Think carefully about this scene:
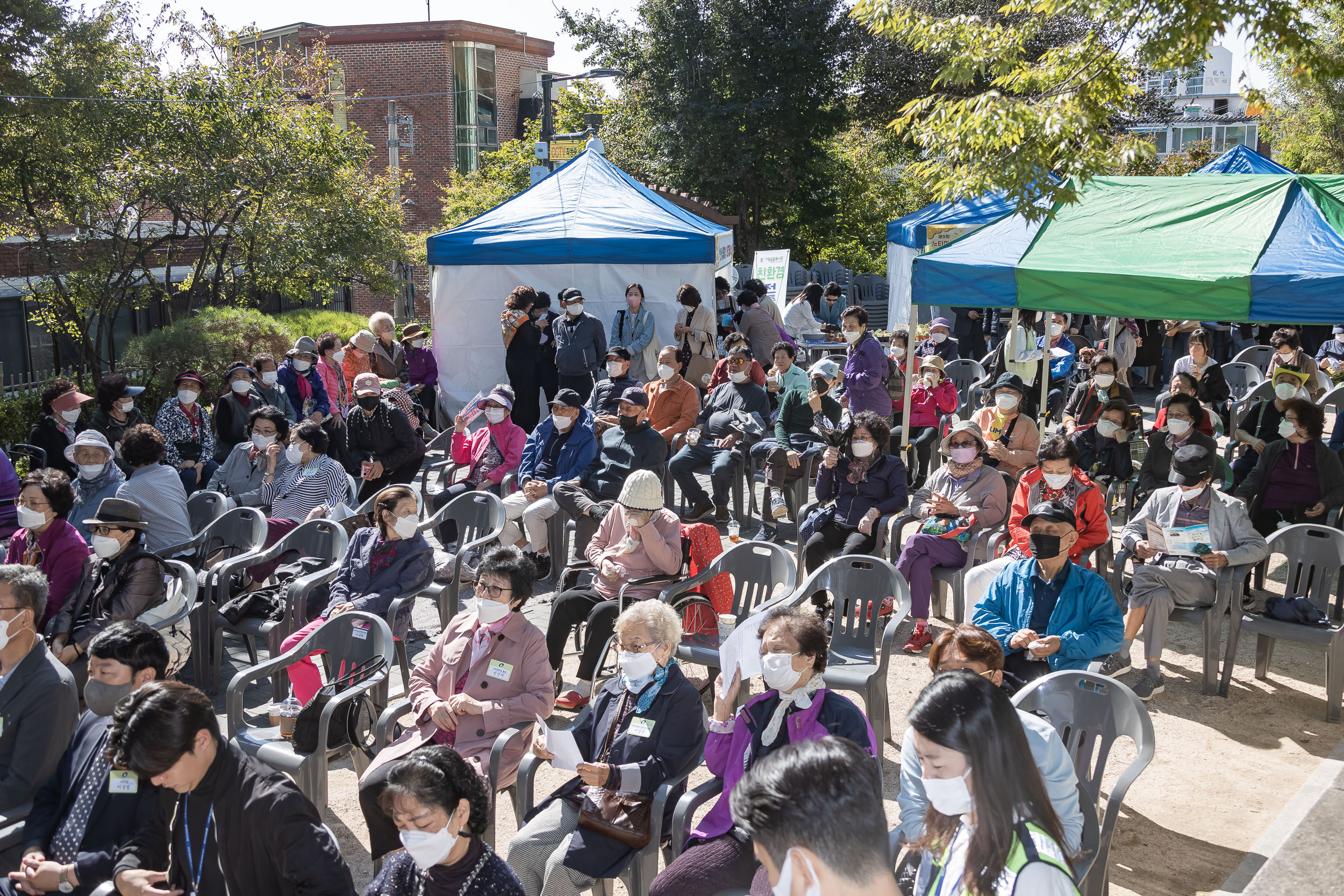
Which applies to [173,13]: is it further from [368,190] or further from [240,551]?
[240,551]

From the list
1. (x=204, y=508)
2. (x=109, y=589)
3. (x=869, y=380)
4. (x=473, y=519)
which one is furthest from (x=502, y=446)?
(x=109, y=589)

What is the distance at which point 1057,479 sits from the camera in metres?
6.72

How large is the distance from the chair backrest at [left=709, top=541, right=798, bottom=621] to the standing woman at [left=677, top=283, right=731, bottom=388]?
5.59m

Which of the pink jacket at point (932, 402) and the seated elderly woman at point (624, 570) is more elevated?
the pink jacket at point (932, 402)

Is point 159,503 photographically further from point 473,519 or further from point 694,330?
point 694,330

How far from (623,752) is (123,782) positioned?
1.74m

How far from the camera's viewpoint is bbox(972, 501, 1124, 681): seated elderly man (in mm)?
5141

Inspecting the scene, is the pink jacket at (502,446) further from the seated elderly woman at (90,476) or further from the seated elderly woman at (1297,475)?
the seated elderly woman at (1297,475)

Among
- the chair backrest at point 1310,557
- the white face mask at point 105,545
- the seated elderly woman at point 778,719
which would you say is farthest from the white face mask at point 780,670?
the white face mask at point 105,545

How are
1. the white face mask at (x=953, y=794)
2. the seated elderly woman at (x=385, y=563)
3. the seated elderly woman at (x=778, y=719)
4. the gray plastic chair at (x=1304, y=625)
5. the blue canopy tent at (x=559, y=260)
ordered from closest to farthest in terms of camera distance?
the white face mask at (x=953, y=794)
the seated elderly woman at (x=778, y=719)
the gray plastic chair at (x=1304, y=625)
the seated elderly woman at (x=385, y=563)
the blue canopy tent at (x=559, y=260)

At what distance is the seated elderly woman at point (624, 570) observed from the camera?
20.1 ft

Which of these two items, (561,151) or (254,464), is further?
(561,151)

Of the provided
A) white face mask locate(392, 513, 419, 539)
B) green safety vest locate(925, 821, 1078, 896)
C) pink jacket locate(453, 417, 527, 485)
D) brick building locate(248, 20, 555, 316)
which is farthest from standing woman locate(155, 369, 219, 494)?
brick building locate(248, 20, 555, 316)

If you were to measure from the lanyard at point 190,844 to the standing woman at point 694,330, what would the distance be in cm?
865
